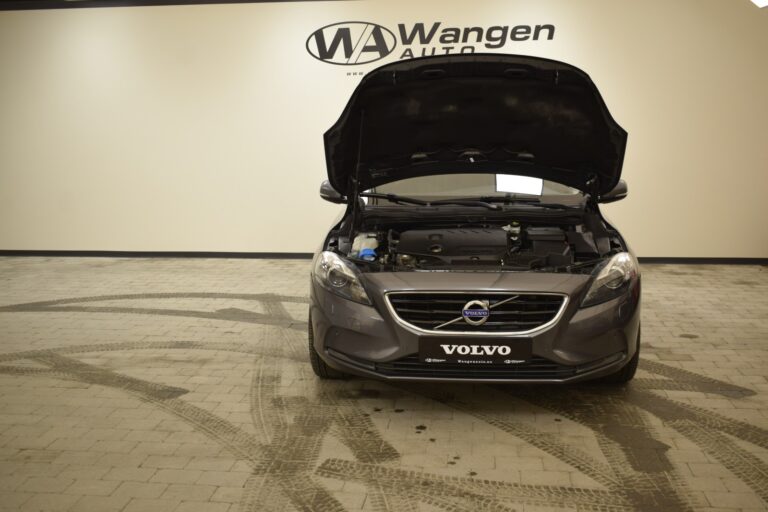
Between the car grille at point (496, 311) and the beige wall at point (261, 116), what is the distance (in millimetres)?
5425

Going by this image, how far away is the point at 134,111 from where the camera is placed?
9.11 meters

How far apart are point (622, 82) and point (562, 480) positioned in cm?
631

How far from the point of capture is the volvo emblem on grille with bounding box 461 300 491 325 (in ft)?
11.5

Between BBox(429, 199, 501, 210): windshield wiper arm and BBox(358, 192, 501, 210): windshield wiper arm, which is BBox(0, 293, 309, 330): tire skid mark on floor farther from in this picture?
BBox(429, 199, 501, 210): windshield wiper arm

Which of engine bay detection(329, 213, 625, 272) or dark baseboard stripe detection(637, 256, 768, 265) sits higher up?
engine bay detection(329, 213, 625, 272)

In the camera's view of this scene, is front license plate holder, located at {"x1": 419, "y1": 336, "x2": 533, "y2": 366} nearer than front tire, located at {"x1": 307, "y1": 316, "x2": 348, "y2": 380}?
Yes

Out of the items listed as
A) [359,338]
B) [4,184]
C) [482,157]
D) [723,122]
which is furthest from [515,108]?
[4,184]

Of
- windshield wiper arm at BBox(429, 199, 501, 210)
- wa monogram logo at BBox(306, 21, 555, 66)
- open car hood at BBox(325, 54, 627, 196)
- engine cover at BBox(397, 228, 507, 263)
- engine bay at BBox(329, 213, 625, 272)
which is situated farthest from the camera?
wa monogram logo at BBox(306, 21, 555, 66)

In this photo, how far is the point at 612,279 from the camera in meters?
3.69

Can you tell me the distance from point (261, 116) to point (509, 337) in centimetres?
616

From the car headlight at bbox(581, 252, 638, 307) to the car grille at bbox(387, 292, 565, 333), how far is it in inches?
7.6

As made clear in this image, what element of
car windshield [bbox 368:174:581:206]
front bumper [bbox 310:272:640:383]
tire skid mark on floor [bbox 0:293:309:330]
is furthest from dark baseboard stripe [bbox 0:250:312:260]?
front bumper [bbox 310:272:640:383]

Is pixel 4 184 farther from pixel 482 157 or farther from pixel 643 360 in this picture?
pixel 643 360

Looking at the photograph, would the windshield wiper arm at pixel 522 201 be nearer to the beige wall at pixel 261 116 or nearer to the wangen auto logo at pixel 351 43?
the beige wall at pixel 261 116
